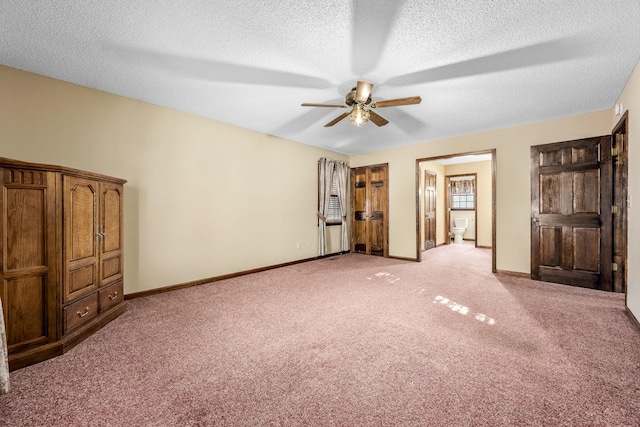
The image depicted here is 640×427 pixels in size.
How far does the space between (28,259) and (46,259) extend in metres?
0.09

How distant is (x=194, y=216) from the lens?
3744 millimetres

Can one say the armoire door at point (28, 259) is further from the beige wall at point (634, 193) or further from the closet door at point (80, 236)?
the beige wall at point (634, 193)

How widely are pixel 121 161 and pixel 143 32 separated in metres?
1.71

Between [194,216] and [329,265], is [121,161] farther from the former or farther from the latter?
[329,265]

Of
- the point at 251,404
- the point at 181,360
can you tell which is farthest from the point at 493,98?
the point at 181,360

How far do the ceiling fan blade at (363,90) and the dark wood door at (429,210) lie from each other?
489 centimetres

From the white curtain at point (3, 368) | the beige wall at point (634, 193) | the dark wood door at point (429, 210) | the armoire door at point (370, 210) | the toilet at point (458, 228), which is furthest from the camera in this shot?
the toilet at point (458, 228)

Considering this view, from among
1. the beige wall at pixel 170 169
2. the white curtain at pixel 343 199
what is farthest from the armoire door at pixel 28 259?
the white curtain at pixel 343 199

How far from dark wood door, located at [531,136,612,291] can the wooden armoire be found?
5745mm

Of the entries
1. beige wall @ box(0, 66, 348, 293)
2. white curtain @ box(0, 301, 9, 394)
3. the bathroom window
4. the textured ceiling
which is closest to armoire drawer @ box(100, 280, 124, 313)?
Result: beige wall @ box(0, 66, 348, 293)

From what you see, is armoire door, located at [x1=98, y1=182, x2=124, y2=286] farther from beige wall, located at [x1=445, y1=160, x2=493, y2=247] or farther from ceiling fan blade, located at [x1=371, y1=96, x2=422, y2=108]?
beige wall, located at [x1=445, y1=160, x2=493, y2=247]

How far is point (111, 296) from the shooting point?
8.50ft

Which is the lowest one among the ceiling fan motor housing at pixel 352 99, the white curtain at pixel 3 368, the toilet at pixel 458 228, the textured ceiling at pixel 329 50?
the white curtain at pixel 3 368

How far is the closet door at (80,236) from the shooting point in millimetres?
2072
